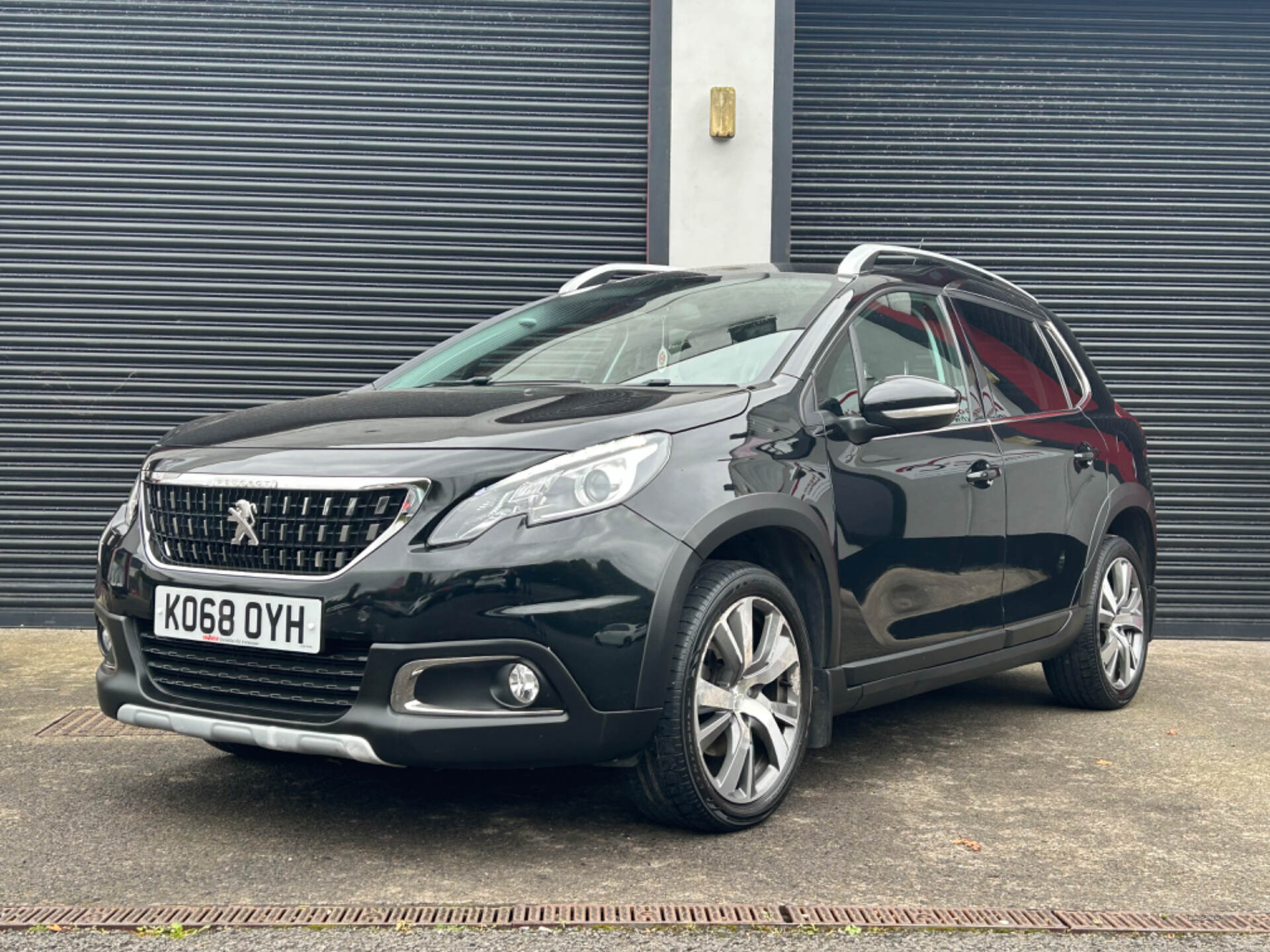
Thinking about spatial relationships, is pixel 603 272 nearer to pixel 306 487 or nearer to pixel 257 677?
pixel 306 487

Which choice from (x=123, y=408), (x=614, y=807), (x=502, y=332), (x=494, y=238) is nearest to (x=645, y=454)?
(x=614, y=807)

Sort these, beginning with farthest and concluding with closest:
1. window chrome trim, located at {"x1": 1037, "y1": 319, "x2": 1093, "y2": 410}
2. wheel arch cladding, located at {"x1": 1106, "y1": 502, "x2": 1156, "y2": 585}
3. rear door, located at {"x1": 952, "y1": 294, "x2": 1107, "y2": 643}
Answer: wheel arch cladding, located at {"x1": 1106, "y1": 502, "x2": 1156, "y2": 585}
window chrome trim, located at {"x1": 1037, "y1": 319, "x2": 1093, "y2": 410}
rear door, located at {"x1": 952, "y1": 294, "x2": 1107, "y2": 643}

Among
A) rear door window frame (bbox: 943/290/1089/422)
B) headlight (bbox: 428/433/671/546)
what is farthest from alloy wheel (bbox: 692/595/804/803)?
rear door window frame (bbox: 943/290/1089/422)

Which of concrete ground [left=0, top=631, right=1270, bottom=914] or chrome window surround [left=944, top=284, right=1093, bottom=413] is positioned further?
chrome window surround [left=944, top=284, right=1093, bottom=413]

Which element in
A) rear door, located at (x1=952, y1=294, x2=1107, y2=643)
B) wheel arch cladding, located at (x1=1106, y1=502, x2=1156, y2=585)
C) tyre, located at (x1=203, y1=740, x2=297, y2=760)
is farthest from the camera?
wheel arch cladding, located at (x1=1106, y1=502, x2=1156, y2=585)

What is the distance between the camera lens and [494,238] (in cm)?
770

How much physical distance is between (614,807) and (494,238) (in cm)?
461

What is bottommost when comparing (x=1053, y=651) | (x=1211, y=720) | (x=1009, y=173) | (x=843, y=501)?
(x=1211, y=720)

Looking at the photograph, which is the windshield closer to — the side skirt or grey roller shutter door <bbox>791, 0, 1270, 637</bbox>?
the side skirt

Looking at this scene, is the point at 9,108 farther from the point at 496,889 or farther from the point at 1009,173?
the point at 496,889

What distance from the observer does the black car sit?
Result: 314 cm

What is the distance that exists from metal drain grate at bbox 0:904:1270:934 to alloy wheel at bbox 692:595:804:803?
1.77ft

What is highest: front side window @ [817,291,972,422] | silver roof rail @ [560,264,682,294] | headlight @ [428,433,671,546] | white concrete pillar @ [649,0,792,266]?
white concrete pillar @ [649,0,792,266]

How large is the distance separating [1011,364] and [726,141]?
3.01 m
